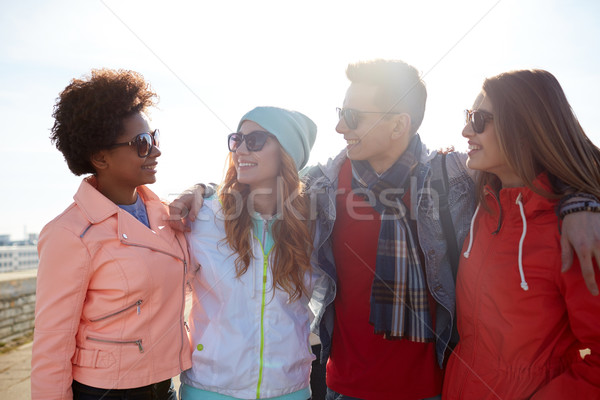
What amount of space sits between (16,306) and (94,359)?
7.22m

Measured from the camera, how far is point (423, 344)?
2.47m

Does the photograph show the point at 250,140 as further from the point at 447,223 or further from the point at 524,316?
the point at 524,316

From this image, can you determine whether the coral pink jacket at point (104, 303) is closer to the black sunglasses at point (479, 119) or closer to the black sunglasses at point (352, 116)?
the black sunglasses at point (352, 116)

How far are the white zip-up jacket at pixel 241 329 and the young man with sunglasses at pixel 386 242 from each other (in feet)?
0.96

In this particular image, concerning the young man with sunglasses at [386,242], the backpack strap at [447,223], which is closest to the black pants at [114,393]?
the young man with sunglasses at [386,242]

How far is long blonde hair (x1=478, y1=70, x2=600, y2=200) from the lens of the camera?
1911 millimetres

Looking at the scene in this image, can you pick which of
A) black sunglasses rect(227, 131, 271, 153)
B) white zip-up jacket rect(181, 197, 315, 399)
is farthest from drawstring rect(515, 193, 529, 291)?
black sunglasses rect(227, 131, 271, 153)

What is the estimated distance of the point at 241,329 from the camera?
2.27 metres

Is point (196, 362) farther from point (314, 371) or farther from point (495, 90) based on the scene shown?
point (495, 90)

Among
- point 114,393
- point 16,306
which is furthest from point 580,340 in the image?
point 16,306

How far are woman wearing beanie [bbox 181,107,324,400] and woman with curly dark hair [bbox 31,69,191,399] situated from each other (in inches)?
5.3

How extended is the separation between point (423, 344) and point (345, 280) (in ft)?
1.84

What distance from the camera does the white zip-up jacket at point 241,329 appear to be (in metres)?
2.23

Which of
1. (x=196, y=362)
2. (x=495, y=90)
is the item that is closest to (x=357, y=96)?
(x=495, y=90)
